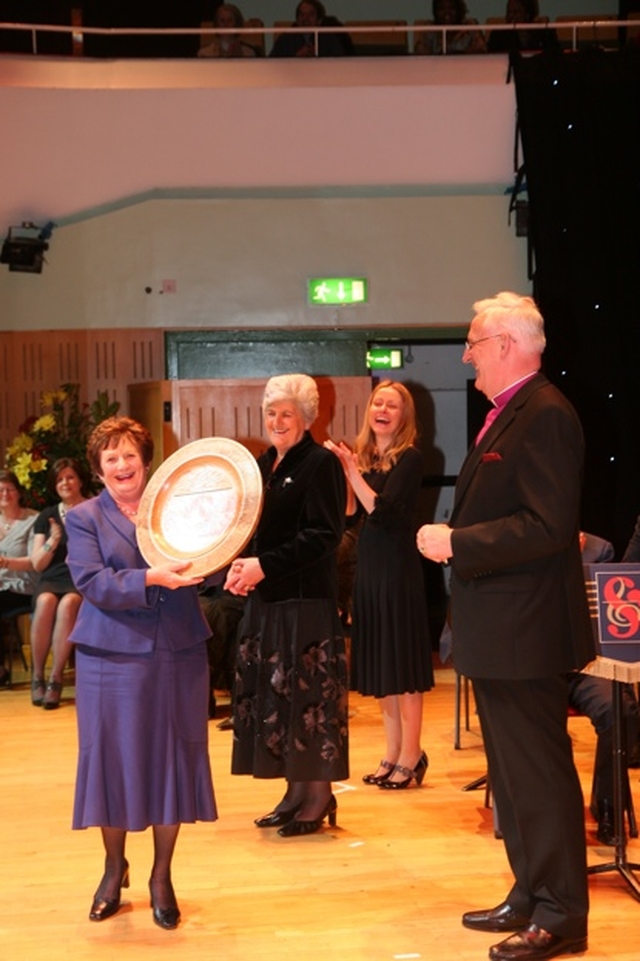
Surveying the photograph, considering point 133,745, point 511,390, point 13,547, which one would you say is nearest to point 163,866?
point 133,745

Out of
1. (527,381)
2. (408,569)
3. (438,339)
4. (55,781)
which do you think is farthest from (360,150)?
(527,381)

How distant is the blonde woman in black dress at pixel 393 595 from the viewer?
16.8 ft

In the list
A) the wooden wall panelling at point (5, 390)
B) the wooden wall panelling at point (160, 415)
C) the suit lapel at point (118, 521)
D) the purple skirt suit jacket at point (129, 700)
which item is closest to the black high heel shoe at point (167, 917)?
the purple skirt suit jacket at point (129, 700)

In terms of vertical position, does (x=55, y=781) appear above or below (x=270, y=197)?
below

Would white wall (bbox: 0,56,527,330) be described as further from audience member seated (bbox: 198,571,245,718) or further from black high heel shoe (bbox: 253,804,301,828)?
black high heel shoe (bbox: 253,804,301,828)

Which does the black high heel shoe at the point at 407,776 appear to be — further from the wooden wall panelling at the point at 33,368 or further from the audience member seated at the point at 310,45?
the audience member seated at the point at 310,45

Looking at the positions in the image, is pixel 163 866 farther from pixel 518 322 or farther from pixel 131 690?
pixel 518 322

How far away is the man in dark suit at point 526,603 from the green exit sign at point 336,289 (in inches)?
224

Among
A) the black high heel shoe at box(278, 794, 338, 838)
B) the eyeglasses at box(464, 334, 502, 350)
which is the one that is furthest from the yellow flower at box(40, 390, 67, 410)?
the eyeglasses at box(464, 334, 502, 350)

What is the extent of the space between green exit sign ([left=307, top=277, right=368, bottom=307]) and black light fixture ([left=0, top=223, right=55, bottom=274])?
2029 millimetres

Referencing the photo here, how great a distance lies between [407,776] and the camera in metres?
5.23

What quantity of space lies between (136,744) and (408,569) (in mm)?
1883

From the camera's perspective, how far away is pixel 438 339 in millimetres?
9336

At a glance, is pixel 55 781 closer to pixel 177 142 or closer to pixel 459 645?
pixel 459 645
